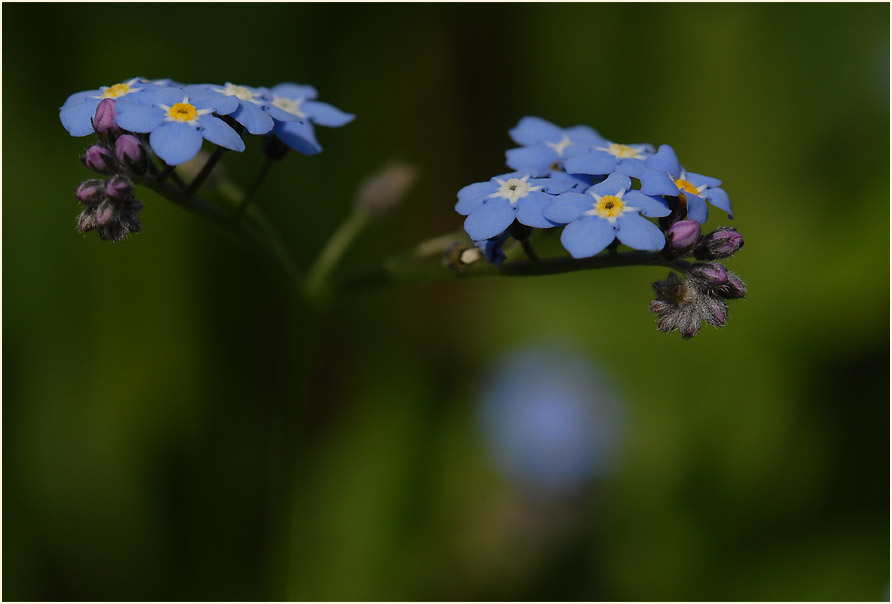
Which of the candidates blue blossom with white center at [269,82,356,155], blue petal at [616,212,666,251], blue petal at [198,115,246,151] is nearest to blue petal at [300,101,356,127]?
blue blossom with white center at [269,82,356,155]

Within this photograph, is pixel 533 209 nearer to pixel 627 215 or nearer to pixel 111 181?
pixel 627 215

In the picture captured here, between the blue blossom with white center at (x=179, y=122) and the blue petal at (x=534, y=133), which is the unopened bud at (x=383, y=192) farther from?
the blue blossom with white center at (x=179, y=122)

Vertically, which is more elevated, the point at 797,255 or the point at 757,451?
the point at 797,255

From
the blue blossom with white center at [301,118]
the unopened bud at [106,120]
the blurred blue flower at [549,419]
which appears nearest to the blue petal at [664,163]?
the blue blossom with white center at [301,118]

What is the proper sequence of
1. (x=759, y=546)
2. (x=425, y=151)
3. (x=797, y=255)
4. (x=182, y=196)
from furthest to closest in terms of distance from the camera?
(x=425, y=151) < (x=797, y=255) < (x=759, y=546) < (x=182, y=196)

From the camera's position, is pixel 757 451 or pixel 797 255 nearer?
pixel 757 451

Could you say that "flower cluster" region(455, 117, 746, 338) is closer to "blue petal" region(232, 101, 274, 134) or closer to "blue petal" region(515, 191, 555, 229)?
"blue petal" region(515, 191, 555, 229)

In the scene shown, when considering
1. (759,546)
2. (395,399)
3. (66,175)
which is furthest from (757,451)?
(66,175)

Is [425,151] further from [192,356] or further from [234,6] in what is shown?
[192,356]
